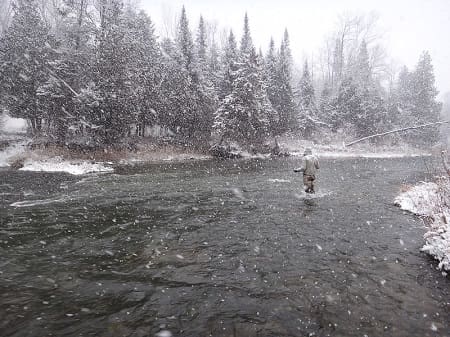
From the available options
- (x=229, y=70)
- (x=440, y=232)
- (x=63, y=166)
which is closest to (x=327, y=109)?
(x=229, y=70)

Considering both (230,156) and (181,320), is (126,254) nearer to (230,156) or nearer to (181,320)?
(181,320)

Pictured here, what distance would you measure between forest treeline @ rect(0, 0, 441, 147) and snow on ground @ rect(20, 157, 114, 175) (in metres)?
4.60

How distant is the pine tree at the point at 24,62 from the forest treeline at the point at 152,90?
0.10 meters

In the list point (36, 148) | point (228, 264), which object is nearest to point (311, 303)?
point (228, 264)

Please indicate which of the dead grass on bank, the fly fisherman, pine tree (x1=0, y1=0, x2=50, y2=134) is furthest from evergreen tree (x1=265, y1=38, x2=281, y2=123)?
the fly fisherman

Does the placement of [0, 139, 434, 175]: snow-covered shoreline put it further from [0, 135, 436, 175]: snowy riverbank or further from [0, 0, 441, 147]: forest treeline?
[0, 0, 441, 147]: forest treeline

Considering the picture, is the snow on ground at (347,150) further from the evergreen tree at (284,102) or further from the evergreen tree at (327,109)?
the evergreen tree at (327,109)

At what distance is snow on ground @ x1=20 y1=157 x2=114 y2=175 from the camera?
75.5 feet

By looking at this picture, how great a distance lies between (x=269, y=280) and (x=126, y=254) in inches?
148

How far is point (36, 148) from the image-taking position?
27.8 metres

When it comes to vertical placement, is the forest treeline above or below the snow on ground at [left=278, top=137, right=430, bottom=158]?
above

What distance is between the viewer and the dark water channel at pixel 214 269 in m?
5.34

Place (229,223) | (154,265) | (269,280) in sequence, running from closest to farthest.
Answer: (269,280) < (154,265) < (229,223)

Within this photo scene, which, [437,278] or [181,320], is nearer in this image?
[181,320]
